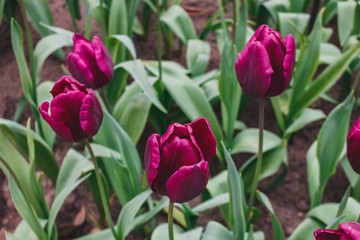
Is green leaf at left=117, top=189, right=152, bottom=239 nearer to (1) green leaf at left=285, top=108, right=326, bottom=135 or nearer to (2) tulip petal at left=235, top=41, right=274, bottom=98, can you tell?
(2) tulip petal at left=235, top=41, right=274, bottom=98

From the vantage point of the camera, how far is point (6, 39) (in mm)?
2152

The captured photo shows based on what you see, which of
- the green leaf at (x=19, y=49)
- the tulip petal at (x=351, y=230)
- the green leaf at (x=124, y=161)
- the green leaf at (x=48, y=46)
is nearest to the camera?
the tulip petal at (x=351, y=230)

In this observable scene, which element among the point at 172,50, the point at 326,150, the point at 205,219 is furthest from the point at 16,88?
the point at 326,150

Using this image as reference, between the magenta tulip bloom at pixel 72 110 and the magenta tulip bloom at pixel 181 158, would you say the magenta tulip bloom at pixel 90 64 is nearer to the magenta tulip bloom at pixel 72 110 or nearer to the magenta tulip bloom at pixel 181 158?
the magenta tulip bloom at pixel 72 110

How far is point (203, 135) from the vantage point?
0.66m

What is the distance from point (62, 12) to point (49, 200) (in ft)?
3.59

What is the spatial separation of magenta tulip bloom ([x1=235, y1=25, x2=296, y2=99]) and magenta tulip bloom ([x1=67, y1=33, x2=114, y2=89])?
352mm

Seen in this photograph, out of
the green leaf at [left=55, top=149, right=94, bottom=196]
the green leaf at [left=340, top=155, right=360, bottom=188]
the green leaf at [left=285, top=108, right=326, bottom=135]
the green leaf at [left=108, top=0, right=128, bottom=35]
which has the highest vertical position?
the green leaf at [left=108, top=0, right=128, bottom=35]

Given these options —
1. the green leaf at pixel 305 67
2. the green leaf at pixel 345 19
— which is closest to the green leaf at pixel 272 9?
the green leaf at pixel 345 19

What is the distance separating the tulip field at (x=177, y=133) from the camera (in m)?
0.76

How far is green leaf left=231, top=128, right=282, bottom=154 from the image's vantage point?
1358mm

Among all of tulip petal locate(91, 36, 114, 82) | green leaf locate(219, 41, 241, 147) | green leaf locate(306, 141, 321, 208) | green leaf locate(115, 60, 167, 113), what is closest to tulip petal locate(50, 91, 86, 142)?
tulip petal locate(91, 36, 114, 82)

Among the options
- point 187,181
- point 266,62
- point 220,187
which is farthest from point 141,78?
point 187,181

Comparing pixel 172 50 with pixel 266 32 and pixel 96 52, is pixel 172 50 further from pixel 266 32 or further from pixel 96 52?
pixel 266 32
